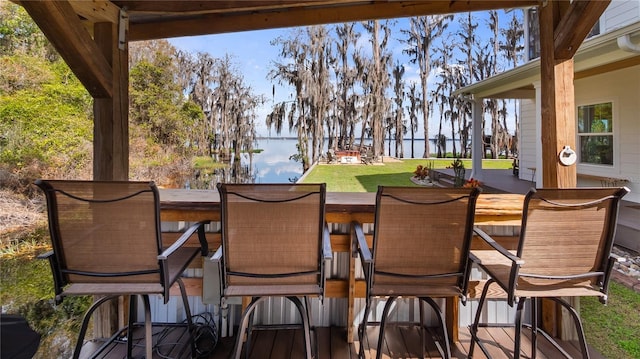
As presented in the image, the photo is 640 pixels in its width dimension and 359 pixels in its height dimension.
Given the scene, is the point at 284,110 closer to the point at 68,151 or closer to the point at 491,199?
the point at 68,151

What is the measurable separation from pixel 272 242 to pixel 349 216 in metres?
0.72

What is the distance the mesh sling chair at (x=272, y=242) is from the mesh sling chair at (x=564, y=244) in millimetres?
946

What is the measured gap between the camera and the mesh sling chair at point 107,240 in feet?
5.14

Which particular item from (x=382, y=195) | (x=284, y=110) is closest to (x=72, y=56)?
(x=382, y=195)

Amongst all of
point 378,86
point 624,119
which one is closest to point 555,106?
point 624,119

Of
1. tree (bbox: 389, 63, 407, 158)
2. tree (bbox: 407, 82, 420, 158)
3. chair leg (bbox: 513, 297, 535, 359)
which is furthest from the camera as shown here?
tree (bbox: 407, 82, 420, 158)

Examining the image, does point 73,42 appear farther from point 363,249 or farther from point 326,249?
point 363,249

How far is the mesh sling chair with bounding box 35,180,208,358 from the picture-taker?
1566mm

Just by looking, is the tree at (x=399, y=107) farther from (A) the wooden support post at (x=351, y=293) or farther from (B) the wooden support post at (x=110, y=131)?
(B) the wooden support post at (x=110, y=131)

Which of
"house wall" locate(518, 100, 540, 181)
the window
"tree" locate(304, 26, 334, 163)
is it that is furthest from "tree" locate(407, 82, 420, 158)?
the window

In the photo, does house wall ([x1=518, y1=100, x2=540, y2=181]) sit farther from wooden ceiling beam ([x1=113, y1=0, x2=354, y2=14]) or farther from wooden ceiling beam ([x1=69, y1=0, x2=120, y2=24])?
wooden ceiling beam ([x1=69, y1=0, x2=120, y2=24])

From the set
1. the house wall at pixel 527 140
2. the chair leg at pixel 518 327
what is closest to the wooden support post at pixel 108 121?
the chair leg at pixel 518 327

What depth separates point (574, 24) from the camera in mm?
2055

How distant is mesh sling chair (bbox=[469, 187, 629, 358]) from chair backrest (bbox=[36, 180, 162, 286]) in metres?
1.74
